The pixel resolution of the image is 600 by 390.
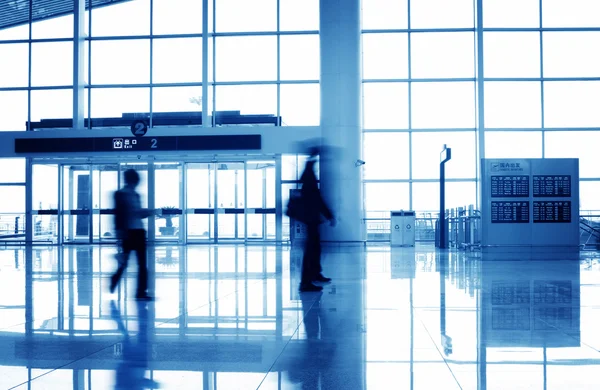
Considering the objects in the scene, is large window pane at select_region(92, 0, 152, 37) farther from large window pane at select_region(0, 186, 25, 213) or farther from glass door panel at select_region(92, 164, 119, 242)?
large window pane at select_region(0, 186, 25, 213)

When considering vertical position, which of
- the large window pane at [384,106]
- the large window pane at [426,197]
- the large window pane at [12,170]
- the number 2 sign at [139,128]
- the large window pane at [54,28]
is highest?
the large window pane at [54,28]

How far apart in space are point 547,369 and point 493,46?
Result: 64.5 feet

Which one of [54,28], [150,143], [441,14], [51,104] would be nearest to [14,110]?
[51,104]

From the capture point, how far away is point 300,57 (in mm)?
21578

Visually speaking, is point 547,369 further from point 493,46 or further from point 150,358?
point 493,46

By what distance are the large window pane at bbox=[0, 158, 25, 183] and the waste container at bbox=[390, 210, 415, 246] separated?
12.8 m

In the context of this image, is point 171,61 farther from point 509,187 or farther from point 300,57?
point 509,187

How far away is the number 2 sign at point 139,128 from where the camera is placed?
67.9ft

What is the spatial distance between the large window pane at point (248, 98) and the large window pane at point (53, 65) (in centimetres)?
546

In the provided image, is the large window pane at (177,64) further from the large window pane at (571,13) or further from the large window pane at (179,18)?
the large window pane at (571,13)

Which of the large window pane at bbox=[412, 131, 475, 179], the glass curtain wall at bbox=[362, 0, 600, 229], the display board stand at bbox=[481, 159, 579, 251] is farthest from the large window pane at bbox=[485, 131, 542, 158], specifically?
the display board stand at bbox=[481, 159, 579, 251]

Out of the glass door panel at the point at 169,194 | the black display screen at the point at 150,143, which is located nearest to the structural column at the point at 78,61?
the black display screen at the point at 150,143

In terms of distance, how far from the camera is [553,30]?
2127cm

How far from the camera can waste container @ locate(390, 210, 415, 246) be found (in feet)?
63.1
